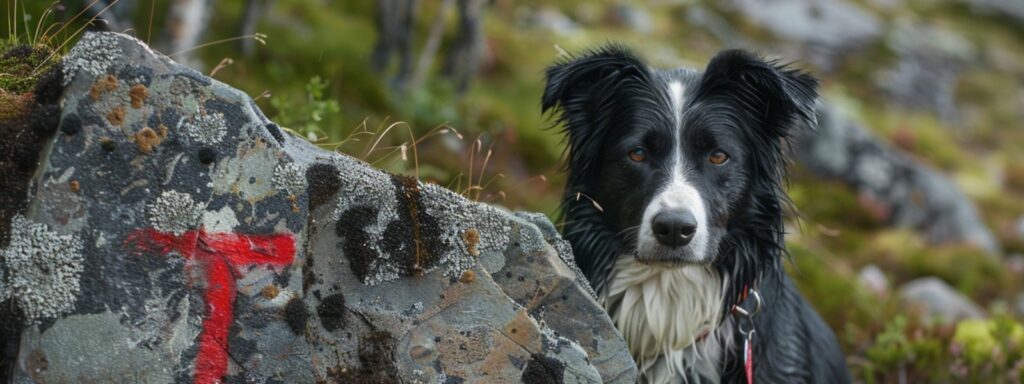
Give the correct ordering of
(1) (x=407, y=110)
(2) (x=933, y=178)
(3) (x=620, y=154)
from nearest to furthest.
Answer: (3) (x=620, y=154) < (1) (x=407, y=110) < (2) (x=933, y=178)

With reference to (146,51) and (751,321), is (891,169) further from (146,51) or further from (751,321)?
(146,51)

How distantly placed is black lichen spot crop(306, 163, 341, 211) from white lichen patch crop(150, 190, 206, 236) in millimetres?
362

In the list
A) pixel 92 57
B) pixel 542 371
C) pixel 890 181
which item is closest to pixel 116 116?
pixel 92 57

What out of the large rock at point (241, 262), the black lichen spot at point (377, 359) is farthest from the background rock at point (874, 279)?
the black lichen spot at point (377, 359)

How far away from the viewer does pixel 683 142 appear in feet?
13.1

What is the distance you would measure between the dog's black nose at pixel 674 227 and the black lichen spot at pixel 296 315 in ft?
4.69

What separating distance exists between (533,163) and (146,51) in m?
8.08

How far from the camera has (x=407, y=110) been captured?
31.0ft

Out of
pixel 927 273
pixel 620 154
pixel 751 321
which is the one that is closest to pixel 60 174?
pixel 620 154

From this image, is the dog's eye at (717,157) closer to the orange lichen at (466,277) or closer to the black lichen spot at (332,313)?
the orange lichen at (466,277)

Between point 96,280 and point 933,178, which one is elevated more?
point 96,280

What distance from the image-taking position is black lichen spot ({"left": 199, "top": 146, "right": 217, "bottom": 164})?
297cm

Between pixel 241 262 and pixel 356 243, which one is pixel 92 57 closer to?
pixel 241 262

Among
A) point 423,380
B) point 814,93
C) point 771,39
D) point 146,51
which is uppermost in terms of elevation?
point 814,93
